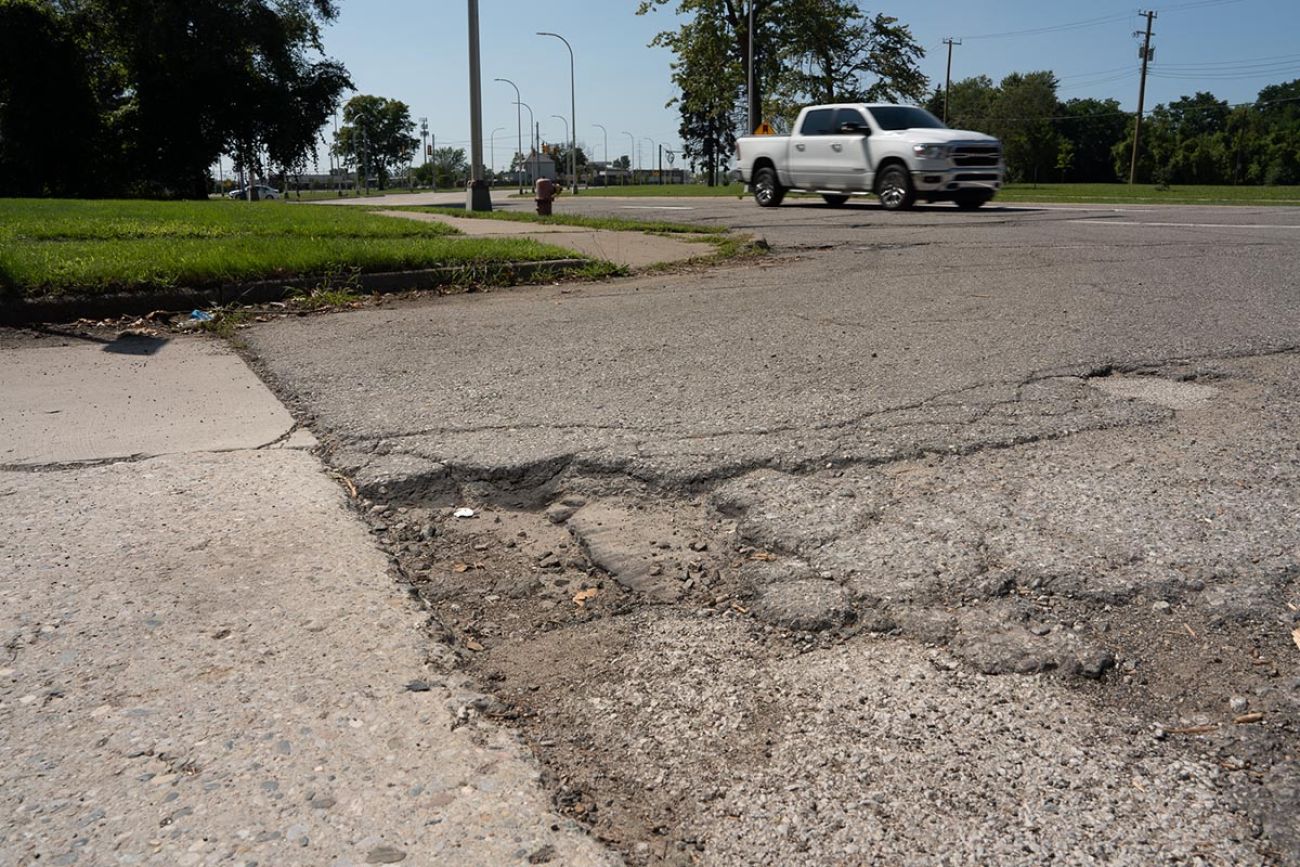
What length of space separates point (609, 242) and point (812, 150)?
31.4ft

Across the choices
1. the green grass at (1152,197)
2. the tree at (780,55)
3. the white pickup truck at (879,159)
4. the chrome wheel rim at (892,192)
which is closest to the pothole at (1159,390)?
the white pickup truck at (879,159)

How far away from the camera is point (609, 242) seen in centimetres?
1055

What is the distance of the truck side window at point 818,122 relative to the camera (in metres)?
18.7

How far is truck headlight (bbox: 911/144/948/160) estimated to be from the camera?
1655 centimetres

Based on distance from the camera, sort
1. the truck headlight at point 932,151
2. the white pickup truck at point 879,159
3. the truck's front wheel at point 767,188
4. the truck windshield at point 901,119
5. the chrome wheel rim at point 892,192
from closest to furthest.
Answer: the truck headlight at point 932,151 < the white pickup truck at point 879,159 < the chrome wheel rim at point 892,192 < the truck windshield at point 901,119 < the truck's front wheel at point 767,188

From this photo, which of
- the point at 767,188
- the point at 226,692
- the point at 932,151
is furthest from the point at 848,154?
the point at 226,692

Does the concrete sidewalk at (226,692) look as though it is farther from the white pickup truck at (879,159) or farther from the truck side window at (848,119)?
the truck side window at (848,119)

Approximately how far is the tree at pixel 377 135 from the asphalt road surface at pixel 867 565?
120111mm

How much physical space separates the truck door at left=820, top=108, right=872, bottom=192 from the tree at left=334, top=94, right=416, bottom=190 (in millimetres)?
106992

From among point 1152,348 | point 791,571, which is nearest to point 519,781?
point 791,571

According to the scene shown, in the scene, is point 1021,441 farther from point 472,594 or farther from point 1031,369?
point 472,594

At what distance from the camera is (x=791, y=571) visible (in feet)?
8.53

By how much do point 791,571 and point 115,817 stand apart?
1593mm

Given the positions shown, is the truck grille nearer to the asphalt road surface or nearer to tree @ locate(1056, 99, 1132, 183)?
the asphalt road surface
